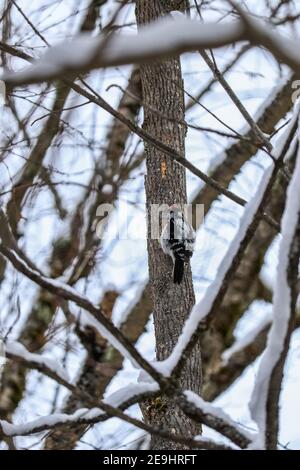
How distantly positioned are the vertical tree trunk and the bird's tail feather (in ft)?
0.10

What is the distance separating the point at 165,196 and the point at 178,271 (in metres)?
0.44

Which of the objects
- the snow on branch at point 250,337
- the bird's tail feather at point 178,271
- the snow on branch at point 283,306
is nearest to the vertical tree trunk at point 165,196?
the bird's tail feather at point 178,271

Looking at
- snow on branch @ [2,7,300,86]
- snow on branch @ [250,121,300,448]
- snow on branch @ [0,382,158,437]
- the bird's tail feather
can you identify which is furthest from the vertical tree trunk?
snow on branch @ [2,7,300,86]

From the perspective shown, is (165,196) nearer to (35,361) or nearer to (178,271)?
(178,271)

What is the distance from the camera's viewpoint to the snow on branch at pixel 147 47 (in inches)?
49.5

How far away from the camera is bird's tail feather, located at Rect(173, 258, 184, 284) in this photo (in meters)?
3.89

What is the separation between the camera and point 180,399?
7.96 ft

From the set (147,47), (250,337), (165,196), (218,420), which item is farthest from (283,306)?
(165,196)

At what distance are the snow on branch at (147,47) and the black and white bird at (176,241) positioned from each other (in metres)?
2.61

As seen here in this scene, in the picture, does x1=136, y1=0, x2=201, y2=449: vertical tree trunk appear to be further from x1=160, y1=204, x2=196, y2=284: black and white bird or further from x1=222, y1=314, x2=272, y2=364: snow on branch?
x1=222, y1=314, x2=272, y2=364: snow on branch
